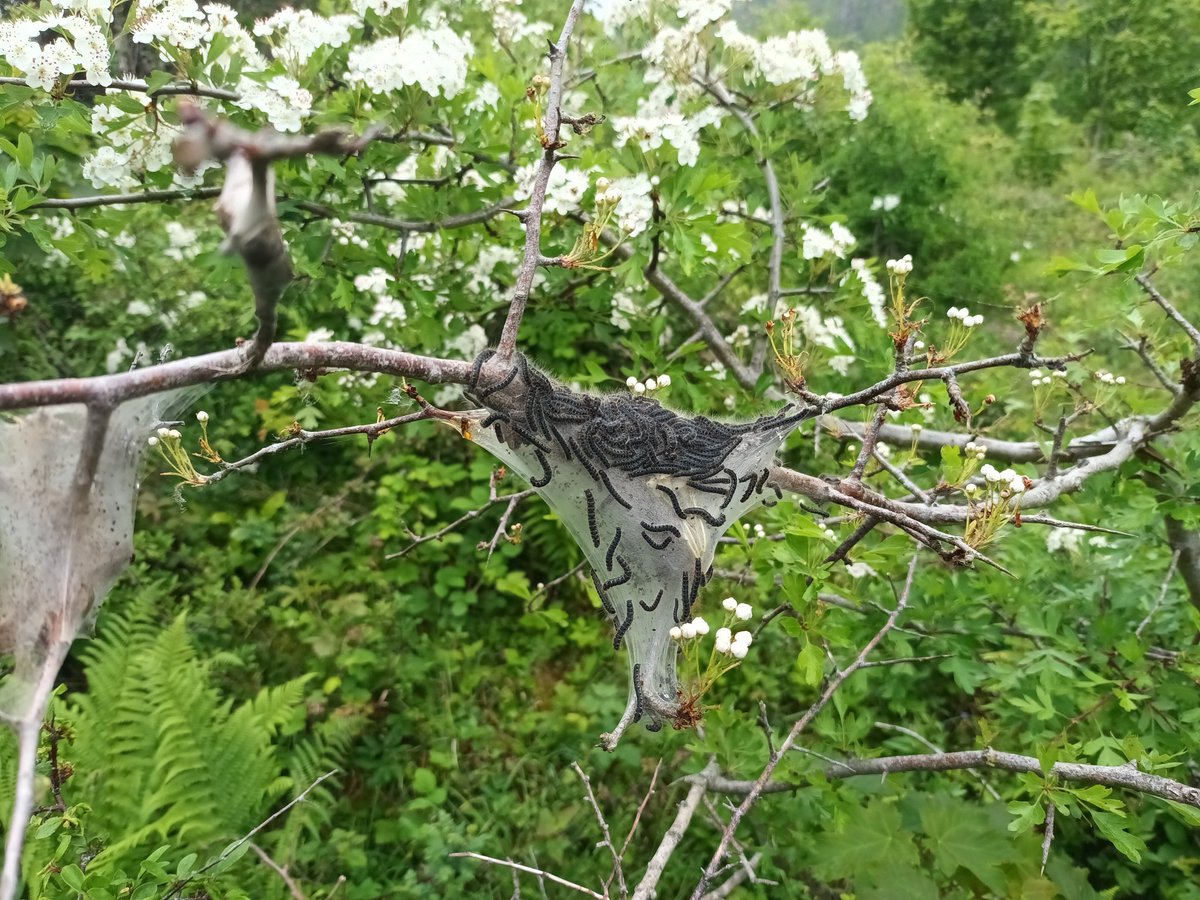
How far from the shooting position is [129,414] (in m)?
1.48

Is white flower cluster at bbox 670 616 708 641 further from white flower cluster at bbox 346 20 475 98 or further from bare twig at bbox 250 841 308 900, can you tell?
white flower cluster at bbox 346 20 475 98

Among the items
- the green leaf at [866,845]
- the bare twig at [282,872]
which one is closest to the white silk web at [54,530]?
the bare twig at [282,872]

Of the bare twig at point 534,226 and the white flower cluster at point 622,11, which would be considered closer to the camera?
the bare twig at point 534,226

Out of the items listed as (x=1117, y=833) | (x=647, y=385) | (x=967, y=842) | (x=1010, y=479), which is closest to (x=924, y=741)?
(x=967, y=842)

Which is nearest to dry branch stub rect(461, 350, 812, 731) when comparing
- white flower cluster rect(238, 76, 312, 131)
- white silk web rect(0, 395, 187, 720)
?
white silk web rect(0, 395, 187, 720)

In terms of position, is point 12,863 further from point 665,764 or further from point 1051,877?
point 665,764

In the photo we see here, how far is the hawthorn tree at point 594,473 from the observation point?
58.7 inches

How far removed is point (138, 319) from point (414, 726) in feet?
11.7

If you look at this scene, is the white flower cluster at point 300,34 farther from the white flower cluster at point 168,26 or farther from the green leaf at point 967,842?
the green leaf at point 967,842

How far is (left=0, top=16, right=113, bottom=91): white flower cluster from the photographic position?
6.61ft

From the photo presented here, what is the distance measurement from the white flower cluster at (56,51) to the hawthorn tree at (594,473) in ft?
0.04

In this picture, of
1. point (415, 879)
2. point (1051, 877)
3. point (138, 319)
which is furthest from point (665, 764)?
point (138, 319)

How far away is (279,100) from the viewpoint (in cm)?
239

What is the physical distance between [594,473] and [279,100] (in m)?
1.79
